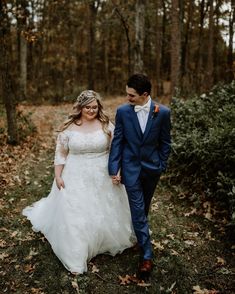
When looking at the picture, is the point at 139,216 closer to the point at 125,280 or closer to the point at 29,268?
the point at 125,280

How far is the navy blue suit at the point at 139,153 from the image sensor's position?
4539mm

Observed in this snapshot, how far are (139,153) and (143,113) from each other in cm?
52

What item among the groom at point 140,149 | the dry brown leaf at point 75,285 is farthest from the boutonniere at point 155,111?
the dry brown leaf at point 75,285

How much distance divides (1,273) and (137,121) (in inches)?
109

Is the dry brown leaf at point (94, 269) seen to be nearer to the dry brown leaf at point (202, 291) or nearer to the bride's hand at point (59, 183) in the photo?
the bride's hand at point (59, 183)

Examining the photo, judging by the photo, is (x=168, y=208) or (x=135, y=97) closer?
(x=135, y=97)

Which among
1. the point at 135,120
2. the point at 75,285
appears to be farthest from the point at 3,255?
the point at 135,120

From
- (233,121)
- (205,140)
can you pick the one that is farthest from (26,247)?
(233,121)

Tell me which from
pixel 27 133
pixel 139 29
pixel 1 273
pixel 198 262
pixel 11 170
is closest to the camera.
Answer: pixel 1 273

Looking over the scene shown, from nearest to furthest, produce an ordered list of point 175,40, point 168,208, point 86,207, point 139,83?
1. point 139,83
2. point 86,207
3. point 168,208
4. point 175,40

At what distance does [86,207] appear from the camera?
4949mm

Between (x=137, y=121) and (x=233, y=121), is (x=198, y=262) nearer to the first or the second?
(x=137, y=121)

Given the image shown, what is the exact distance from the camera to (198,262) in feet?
17.2

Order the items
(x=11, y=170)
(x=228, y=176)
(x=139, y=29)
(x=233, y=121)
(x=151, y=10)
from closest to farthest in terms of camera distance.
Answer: (x=228, y=176) → (x=233, y=121) → (x=11, y=170) → (x=139, y=29) → (x=151, y=10)
